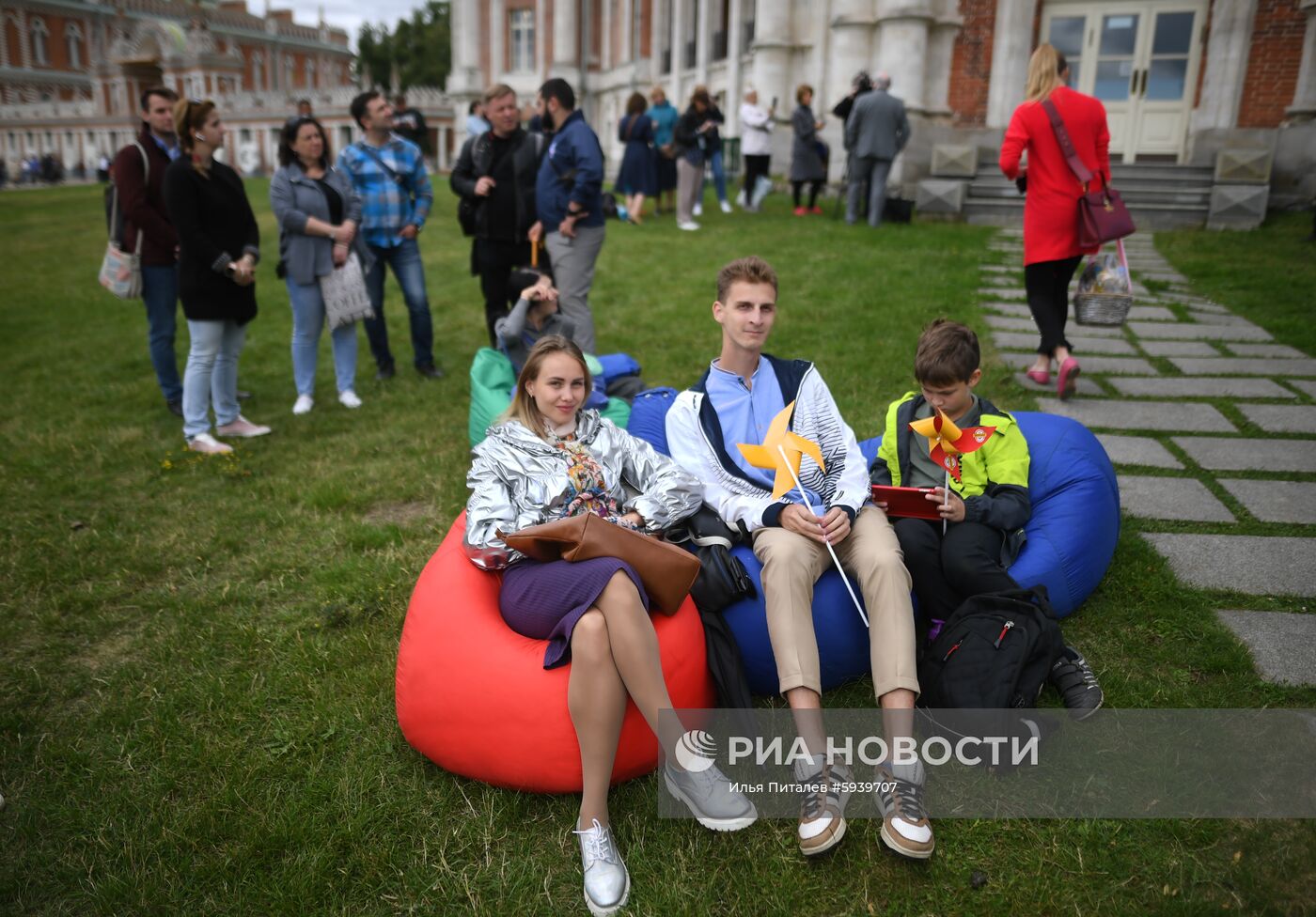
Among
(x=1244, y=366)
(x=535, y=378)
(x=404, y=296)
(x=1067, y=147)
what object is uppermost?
(x=1067, y=147)

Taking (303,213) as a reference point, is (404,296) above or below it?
below

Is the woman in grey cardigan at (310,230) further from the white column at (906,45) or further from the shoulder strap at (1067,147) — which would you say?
the white column at (906,45)

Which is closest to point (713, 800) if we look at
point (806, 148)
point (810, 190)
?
point (806, 148)

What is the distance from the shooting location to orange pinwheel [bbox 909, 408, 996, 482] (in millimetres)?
3174

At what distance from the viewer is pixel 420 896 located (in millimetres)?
2404

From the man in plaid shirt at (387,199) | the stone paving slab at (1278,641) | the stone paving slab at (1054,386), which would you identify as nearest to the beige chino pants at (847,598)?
the stone paving slab at (1278,641)

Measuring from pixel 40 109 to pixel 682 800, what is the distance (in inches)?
3378

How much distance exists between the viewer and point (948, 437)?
321cm

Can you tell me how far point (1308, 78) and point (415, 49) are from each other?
56762 mm

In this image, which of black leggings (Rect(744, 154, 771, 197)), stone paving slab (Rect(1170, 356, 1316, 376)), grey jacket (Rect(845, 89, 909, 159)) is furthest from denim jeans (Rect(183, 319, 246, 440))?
black leggings (Rect(744, 154, 771, 197))

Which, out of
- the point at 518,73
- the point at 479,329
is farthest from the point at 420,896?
the point at 518,73

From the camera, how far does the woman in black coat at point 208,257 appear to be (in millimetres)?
5434

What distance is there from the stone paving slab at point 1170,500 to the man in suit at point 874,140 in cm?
815

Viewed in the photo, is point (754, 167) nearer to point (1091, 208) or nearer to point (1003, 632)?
point (1091, 208)
